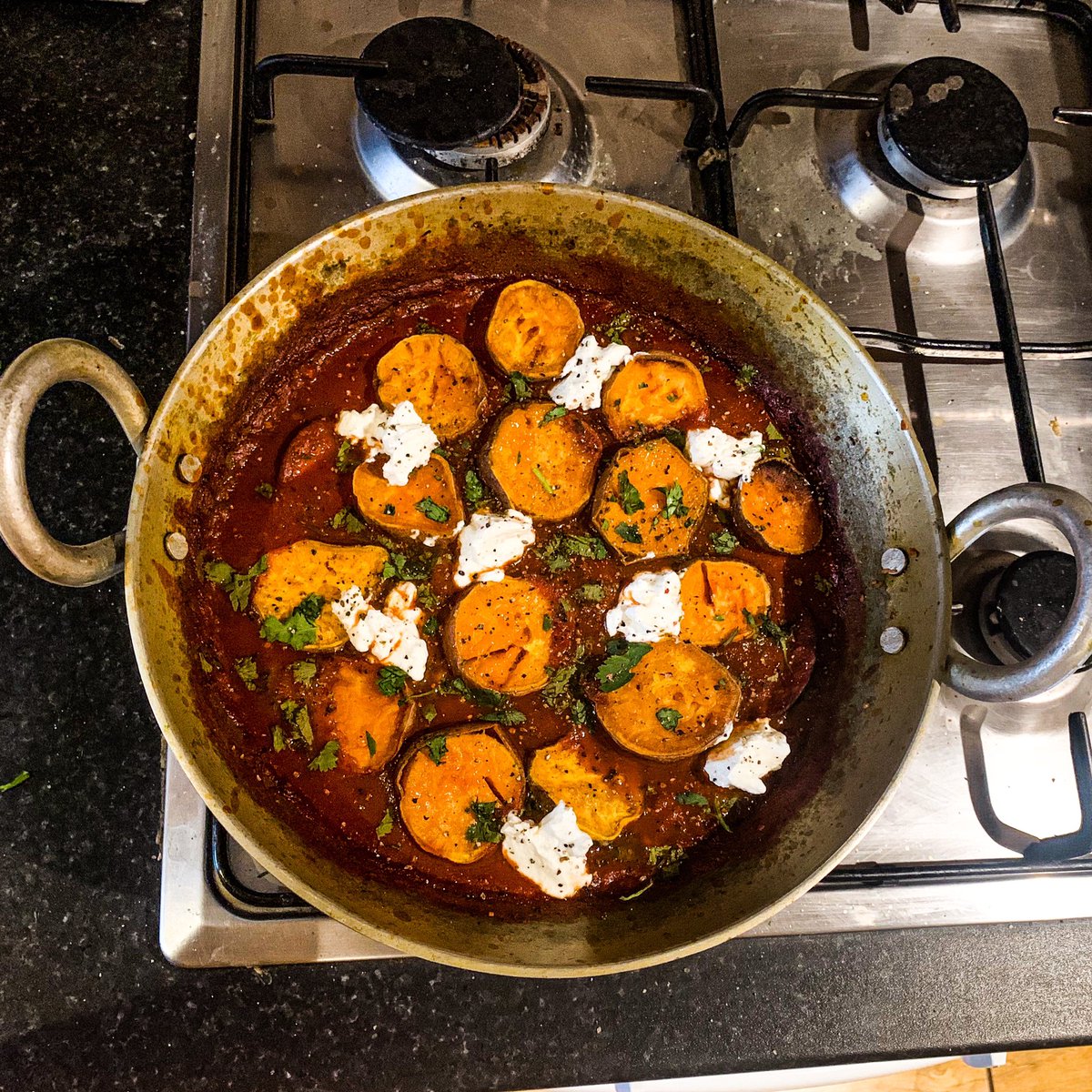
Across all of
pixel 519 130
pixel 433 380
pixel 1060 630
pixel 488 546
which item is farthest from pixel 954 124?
pixel 488 546

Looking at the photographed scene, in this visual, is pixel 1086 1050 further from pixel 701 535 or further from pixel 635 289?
pixel 635 289

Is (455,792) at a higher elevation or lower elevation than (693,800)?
higher

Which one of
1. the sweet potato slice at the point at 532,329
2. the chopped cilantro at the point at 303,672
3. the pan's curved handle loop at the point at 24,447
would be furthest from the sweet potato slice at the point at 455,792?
the sweet potato slice at the point at 532,329

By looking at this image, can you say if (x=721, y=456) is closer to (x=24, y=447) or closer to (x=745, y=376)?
(x=745, y=376)

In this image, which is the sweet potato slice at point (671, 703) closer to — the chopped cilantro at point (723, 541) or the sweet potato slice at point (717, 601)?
the sweet potato slice at point (717, 601)

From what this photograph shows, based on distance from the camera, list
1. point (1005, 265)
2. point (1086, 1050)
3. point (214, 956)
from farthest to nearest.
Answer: point (1086, 1050) < point (1005, 265) < point (214, 956)

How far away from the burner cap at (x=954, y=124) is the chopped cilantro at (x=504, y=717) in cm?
149

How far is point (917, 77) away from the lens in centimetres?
193

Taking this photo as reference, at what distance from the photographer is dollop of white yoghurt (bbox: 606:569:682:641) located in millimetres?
1868

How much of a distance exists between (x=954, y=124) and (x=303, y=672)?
1833 millimetres

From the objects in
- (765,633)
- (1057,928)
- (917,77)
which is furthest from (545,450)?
(1057,928)

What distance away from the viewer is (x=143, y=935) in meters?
1.76

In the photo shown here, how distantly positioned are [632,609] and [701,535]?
0.26 meters

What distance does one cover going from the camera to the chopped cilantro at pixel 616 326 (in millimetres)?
2010
